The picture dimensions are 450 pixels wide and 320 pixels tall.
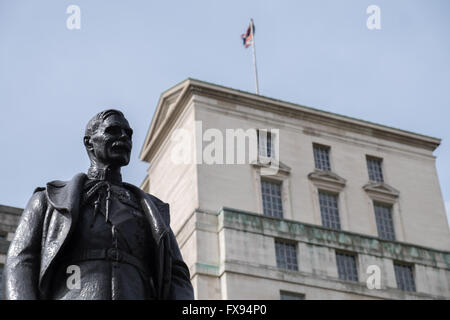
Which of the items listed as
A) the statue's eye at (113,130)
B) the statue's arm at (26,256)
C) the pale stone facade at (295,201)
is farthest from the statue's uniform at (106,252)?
the pale stone facade at (295,201)

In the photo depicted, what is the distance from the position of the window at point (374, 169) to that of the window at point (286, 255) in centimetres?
1030

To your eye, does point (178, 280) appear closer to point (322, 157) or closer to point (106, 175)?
point (106, 175)

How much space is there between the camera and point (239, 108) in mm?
57844

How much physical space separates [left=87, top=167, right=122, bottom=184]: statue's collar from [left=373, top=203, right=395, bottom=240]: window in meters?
52.1

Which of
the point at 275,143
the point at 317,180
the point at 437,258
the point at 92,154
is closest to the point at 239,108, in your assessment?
the point at 275,143

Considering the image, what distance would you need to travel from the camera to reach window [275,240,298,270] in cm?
5200

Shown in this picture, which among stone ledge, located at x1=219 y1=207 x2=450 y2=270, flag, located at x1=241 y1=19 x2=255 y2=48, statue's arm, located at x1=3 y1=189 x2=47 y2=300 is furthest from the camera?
flag, located at x1=241 y1=19 x2=255 y2=48

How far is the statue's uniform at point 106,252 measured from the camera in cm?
650

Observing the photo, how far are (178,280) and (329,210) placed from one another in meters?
50.9

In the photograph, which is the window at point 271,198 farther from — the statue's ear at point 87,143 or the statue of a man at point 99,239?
the statue of a man at point 99,239

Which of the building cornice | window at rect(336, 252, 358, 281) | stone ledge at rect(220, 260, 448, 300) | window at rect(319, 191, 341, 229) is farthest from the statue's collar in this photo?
window at rect(319, 191, 341, 229)

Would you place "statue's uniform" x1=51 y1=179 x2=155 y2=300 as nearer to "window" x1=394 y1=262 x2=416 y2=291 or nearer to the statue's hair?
the statue's hair

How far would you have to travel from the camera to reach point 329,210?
189 feet

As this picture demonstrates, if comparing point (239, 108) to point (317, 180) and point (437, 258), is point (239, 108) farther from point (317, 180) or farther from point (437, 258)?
point (437, 258)
